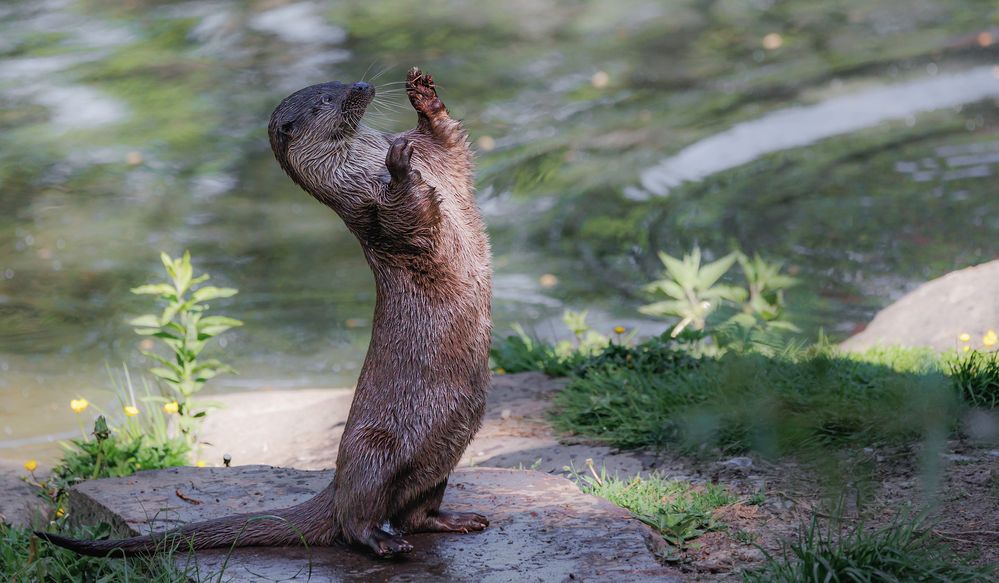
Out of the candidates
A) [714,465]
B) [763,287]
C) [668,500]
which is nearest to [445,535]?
[668,500]

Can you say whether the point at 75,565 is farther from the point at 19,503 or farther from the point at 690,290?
the point at 690,290

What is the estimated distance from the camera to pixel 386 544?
3.50 m

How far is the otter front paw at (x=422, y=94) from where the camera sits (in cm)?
381

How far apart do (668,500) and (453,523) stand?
2.89ft

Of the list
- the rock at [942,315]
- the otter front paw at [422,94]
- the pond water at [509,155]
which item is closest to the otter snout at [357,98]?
the otter front paw at [422,94]

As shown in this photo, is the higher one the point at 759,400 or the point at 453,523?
the point at 759,400

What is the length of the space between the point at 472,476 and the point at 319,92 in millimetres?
1616

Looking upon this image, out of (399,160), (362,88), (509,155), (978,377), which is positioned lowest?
(978,377)

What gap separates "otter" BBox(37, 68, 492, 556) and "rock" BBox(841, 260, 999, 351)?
2921mm

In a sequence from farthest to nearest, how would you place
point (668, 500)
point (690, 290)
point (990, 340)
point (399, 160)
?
point (690, 290)
point (990, 340)
point (668, 500)
point (399, 160)

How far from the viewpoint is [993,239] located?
838 cm

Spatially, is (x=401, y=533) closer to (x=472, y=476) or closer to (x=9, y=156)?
(x=472, y=476)

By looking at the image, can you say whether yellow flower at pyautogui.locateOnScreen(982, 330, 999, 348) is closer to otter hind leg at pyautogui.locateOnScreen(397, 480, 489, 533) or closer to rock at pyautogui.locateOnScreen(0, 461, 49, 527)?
otter hind leg at pyautogui.locateOnScreen(397, 480, 489, 533)

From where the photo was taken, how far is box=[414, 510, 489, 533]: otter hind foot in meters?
3.74
